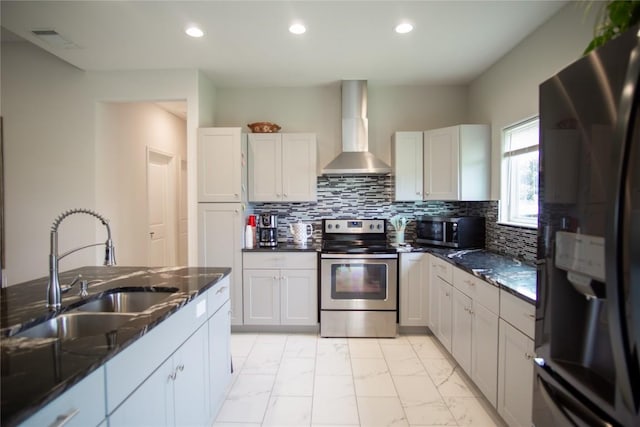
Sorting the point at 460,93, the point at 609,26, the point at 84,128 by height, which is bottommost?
the point at 609,26

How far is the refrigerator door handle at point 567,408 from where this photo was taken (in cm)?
79

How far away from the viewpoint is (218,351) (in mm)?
1909

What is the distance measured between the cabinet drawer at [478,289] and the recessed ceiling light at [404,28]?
1927 mm

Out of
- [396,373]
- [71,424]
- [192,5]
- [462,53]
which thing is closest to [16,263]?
[192,5]

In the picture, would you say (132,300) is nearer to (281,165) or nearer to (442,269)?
(281,165)

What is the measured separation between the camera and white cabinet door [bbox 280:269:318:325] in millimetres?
3186

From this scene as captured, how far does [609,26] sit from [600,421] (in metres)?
1.01

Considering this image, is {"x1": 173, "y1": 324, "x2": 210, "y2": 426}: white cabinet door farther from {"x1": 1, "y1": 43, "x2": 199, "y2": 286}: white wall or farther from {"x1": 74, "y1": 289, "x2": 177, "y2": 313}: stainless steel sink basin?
{"x1": 1, "y1": 43, "x2": 199, "y2": 286}: white wall

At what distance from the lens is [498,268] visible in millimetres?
2209

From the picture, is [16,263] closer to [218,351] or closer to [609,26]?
[218,351]

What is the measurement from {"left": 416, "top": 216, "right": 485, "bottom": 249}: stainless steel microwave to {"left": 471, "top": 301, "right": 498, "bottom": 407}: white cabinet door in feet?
3.54

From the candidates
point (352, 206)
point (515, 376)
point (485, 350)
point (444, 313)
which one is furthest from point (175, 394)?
point (352, 206)

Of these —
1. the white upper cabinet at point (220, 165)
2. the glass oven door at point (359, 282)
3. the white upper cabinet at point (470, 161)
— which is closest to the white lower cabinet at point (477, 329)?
the glass oven door at point (359, 282)

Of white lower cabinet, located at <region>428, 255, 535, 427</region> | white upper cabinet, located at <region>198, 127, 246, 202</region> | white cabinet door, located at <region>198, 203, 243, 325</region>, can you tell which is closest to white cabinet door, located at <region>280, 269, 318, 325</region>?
white cabinet door, located at <region>198, 203, 243, 325</region>
